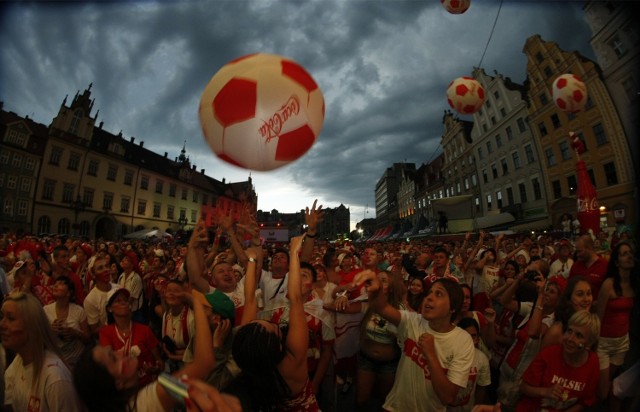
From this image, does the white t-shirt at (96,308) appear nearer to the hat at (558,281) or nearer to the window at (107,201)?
the hat at (558,281)

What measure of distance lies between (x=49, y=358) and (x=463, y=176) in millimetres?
43077

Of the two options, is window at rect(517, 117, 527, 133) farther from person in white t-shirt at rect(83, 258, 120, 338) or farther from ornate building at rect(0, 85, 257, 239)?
person in white t-shirt at rect(83, 258, 120, 338)

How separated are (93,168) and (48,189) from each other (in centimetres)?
528

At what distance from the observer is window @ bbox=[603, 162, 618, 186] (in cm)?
2056

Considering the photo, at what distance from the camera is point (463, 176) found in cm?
3903

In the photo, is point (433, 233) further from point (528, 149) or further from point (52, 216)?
point (52, 216)

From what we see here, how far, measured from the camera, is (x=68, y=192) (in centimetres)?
3181

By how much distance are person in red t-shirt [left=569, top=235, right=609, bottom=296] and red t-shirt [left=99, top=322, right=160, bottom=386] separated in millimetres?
6172

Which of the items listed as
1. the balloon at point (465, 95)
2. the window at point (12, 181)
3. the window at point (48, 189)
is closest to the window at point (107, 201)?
the window at point (48, 189)

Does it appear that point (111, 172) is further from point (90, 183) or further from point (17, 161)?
point (17, 161)

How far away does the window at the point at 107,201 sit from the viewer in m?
35.1

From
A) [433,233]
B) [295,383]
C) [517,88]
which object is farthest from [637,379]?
[517,88]

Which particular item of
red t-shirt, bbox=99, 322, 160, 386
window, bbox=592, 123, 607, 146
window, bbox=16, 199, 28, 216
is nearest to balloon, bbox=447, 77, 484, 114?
red t-shirt, bbox=99, 322, 160, 386

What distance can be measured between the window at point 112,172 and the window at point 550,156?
48.4 m
